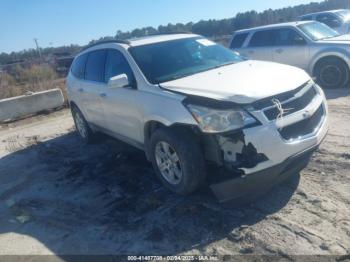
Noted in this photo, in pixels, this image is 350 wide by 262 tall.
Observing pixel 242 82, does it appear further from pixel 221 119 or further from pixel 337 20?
pixel 337 20

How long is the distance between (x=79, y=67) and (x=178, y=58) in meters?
2.70

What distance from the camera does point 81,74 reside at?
23.0 ft

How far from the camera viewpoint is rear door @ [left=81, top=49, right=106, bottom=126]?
6.09 m

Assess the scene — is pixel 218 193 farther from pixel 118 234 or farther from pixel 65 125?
pixel 65 125

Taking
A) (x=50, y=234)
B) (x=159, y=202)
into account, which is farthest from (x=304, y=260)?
(x=50, y=234)

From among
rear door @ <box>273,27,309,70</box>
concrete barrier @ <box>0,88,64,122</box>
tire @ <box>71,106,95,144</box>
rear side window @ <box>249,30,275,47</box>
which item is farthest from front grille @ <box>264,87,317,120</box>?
concrete barrier @ <box>0,88,64,122</box>

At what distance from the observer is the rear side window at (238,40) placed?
36.9 ft

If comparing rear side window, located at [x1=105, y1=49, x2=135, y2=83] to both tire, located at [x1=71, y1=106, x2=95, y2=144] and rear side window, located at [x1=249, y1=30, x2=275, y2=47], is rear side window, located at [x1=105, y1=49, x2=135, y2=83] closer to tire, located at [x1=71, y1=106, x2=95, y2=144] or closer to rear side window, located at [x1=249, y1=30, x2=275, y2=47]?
tire, located at [x1=71, y1=106, x2=95, y2=144]

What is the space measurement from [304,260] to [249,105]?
1.52 metres

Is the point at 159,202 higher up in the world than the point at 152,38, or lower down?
lower down

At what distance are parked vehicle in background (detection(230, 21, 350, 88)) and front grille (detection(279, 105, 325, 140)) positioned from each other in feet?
18.2

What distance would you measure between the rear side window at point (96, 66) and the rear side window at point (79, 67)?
23 cm

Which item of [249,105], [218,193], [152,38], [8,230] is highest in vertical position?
[152,38]

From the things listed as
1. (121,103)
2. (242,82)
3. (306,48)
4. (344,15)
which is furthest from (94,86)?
(344,15)
